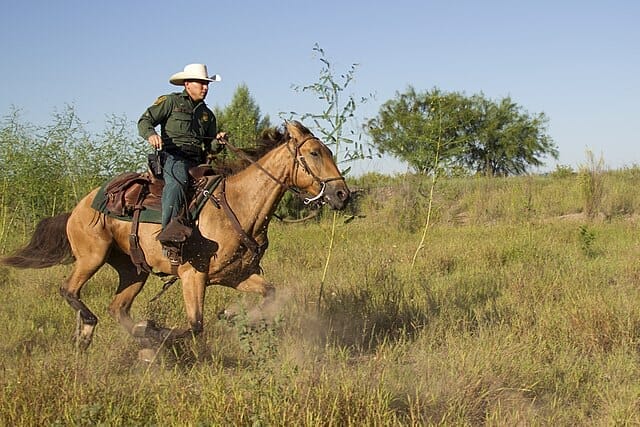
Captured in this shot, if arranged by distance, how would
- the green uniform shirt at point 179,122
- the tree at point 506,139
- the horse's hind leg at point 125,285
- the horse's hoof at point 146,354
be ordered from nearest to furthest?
1. the horse's hoof at point 146,354
2. the green uniform shirt at point 179,122
3. the horse's hind leg at point 125,285
4. the tree at point 506,139

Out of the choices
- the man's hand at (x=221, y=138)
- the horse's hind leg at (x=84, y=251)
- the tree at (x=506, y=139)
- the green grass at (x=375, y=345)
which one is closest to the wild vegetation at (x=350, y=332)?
the green grass at (x=375, y=345)

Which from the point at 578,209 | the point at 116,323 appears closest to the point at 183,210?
the point at 116,323

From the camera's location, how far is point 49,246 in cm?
782

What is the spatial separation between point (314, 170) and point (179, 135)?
153cm

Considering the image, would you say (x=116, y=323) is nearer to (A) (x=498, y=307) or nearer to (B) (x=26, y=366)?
(B) (x=26, y=366)

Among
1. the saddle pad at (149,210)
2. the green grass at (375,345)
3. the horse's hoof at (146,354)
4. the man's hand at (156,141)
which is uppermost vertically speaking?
the man's hand at (156,141)

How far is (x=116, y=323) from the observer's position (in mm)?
7820

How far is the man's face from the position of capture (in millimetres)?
6883

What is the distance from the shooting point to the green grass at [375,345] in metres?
4.37

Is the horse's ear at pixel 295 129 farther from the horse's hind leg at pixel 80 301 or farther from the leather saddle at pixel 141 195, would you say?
the horse's hind leg at pixel 80 301

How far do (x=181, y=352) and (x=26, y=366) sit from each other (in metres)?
2.03

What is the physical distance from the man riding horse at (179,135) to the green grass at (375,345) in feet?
4.01

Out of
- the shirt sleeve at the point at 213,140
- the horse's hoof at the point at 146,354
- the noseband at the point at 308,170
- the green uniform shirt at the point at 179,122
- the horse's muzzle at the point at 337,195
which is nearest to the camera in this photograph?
the horse's muzzle at the point at 337,195

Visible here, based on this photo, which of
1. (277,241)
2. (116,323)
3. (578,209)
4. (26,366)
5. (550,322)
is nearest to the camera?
(26,366)
